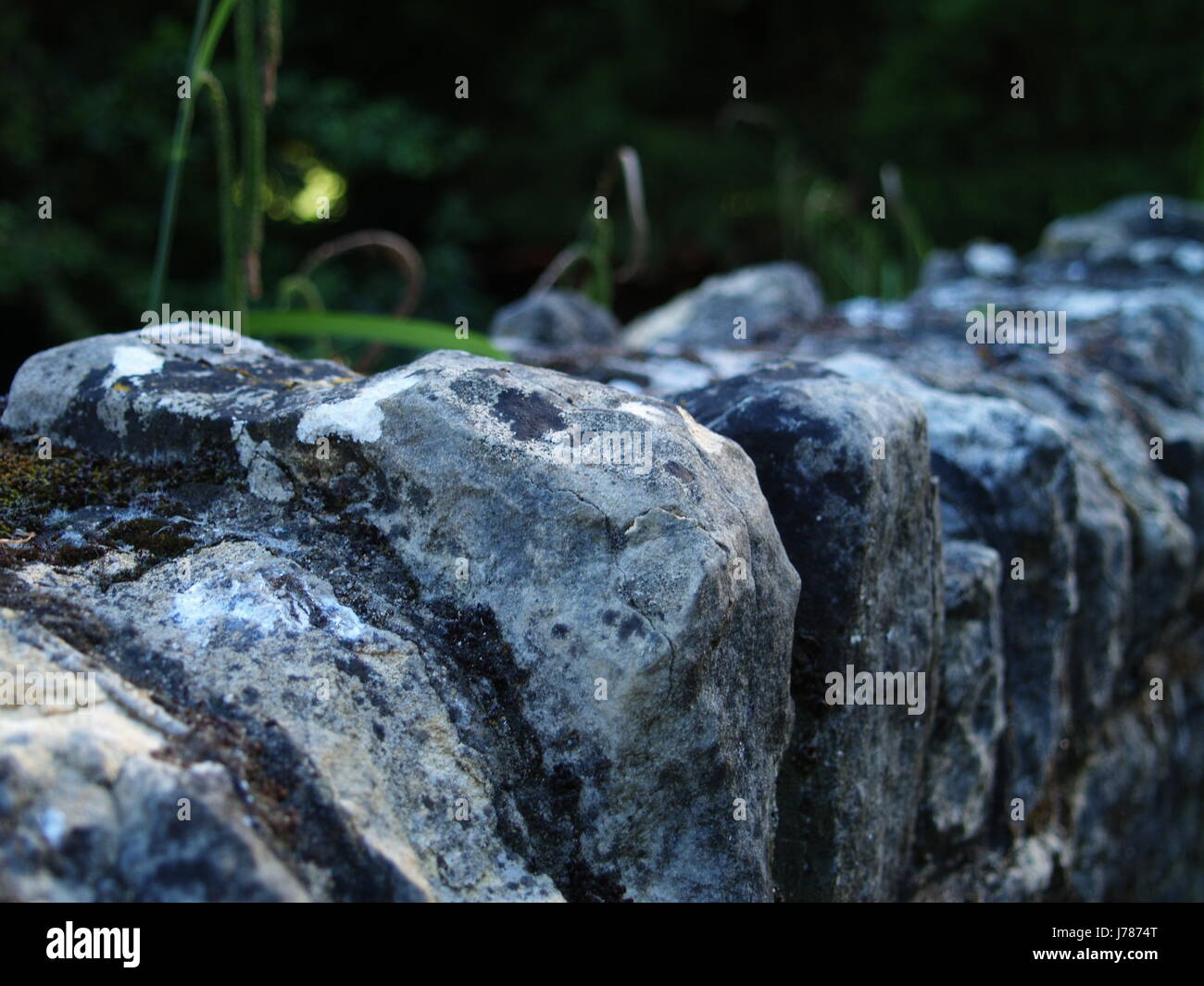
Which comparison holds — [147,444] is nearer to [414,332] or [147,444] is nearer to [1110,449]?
[414,332]

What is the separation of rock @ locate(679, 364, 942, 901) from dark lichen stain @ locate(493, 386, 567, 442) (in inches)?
12.6

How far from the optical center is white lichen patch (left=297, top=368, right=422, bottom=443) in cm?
118

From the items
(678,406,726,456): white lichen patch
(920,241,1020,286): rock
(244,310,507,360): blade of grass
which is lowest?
(678,406,726,456): white lichen patch

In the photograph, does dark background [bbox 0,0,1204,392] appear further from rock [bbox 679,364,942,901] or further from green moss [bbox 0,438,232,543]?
green moss [bbox 0,438,232,543]

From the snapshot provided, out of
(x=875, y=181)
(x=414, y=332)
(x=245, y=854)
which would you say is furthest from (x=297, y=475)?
(x=875, y=181)

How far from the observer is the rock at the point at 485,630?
39.6 inches

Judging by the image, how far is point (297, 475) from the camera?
4.00 ft

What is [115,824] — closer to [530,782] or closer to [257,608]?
[257,608]

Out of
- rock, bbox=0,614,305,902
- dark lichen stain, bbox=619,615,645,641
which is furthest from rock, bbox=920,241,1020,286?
rock, bbox=0,614,305,902

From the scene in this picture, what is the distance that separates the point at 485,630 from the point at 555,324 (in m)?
2.13

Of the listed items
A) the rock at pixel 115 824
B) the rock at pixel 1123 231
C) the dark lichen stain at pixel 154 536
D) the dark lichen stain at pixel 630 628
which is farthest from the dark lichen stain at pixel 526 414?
the rock at pixel 1123 231

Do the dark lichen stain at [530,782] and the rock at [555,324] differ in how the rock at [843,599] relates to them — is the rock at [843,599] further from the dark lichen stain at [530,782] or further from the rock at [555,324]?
the rock at [555,324]

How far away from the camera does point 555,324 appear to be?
10.3 feet

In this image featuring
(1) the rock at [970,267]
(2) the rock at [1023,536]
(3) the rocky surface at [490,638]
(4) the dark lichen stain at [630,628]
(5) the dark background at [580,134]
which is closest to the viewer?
(3) the rocky surface at [490,638]
